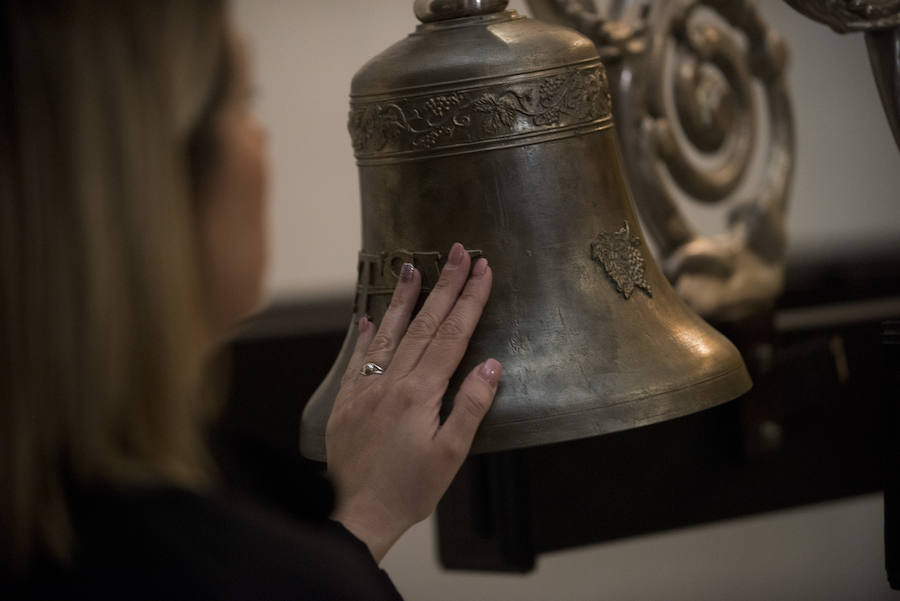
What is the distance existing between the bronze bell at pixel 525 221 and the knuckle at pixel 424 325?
0.12 ft

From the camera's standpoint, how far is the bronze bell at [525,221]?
938 millimetres

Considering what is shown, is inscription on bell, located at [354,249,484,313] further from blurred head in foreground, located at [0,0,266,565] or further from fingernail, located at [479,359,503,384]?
blurred head in foreground, located at [0,0,266,565]

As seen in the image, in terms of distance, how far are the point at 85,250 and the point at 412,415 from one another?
0.32 meters

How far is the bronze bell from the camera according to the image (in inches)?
36.9

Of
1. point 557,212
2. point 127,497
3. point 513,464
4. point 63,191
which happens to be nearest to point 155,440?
point 127,497

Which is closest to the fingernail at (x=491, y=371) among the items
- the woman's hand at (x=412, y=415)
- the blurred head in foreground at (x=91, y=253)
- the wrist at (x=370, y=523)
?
the woman's hand at (x=412, y=415)

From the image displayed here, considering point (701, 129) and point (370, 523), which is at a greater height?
point (701, 129)

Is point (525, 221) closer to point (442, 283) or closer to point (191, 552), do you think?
point (442, 283)

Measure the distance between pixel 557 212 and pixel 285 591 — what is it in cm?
38

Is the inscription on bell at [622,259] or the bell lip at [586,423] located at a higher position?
the inscription on bell at [622,259]

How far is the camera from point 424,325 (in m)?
0.95

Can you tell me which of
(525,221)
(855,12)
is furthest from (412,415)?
(855,12)

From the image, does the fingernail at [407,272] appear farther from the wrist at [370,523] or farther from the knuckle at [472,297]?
the wrist at [370,523]

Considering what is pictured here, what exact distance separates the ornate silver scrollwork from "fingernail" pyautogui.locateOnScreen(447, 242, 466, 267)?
50 centimetres
